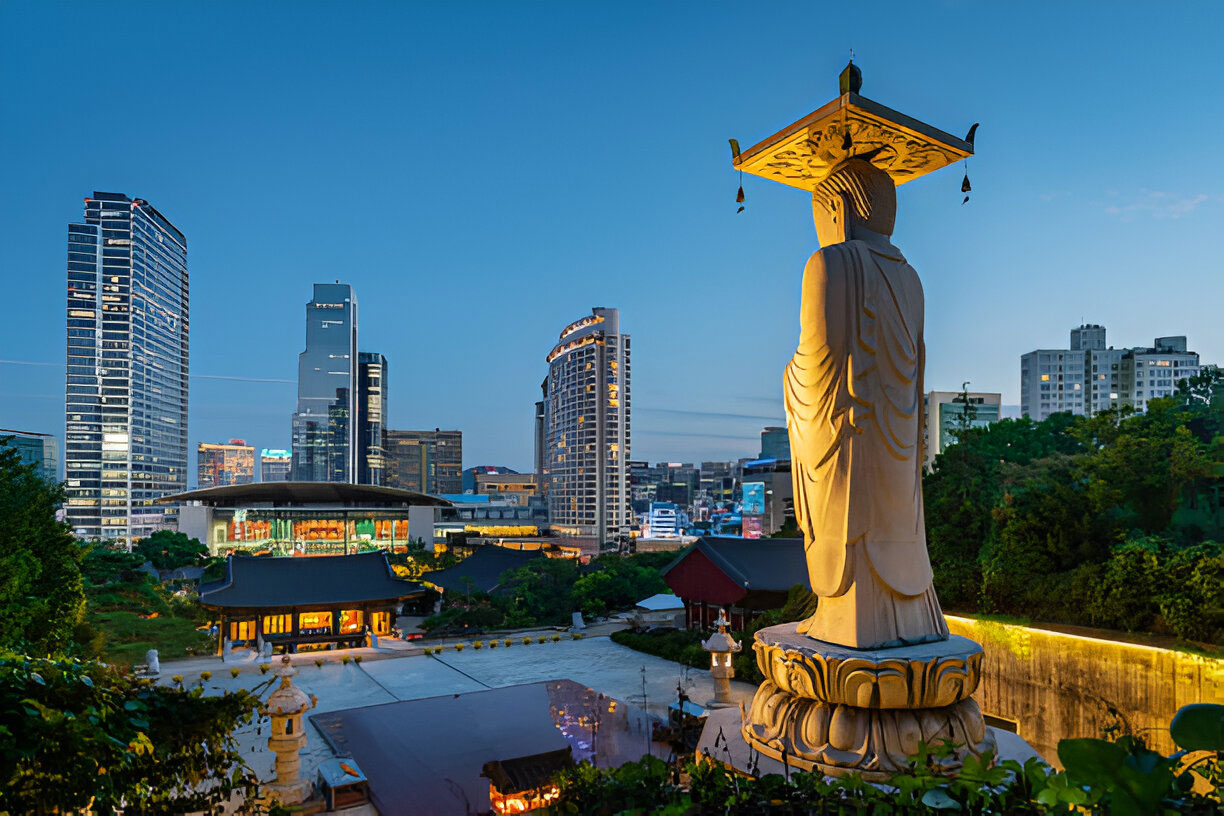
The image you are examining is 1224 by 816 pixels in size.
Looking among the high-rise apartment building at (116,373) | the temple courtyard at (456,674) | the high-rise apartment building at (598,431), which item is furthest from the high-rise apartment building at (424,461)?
the temple courtyard at (456,674)

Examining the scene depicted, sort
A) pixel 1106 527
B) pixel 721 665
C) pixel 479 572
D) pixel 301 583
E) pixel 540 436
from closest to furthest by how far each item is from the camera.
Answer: pixel 1106 527 < pixel 721 665 < pixel 301 583 < pixel 479 572 < pixel 540 436

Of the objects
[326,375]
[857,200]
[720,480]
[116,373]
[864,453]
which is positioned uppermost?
[326,375]

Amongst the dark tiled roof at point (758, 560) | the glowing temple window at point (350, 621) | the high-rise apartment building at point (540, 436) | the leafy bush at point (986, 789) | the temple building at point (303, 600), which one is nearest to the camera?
the leafy bush at point (986, 789)

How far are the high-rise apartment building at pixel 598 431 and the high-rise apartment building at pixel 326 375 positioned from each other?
89.0m

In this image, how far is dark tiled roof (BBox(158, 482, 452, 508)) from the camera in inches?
1436

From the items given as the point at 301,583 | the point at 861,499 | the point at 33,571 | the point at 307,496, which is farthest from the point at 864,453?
the point at 307,496

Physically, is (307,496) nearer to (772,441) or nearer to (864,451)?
(864,451)

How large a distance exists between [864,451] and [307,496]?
3572cm

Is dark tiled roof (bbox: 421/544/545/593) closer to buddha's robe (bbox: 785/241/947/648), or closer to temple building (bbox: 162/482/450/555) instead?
temple building (bbox: 162/482/450/555)

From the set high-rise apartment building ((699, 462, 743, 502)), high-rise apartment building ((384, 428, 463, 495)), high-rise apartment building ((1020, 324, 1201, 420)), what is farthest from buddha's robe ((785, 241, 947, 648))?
high-rise apartment building ((384, 428, 463, 495))

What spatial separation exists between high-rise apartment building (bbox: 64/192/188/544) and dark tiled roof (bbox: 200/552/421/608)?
5197 cm

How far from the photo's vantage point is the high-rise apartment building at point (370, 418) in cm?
14069

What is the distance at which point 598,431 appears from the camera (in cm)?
5953

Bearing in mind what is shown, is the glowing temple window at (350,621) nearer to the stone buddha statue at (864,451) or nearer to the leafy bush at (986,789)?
the stone buddha statue at (864,451)
